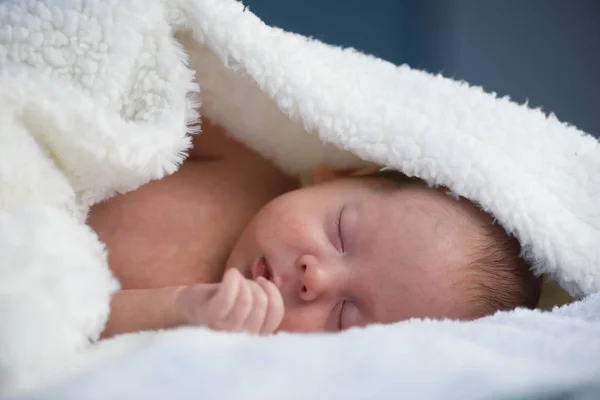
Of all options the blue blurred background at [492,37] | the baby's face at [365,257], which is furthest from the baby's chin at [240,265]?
the blue blurred background at [492,37]

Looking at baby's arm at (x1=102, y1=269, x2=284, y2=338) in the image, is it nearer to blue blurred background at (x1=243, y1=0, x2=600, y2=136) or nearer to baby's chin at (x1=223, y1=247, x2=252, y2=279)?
baby's chin at (x1=223, y1=247, x2=252, y2=279)

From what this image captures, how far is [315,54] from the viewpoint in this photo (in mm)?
957

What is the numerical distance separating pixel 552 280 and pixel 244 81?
53 cm

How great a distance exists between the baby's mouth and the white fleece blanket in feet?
0.56

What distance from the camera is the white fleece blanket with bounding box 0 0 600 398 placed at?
573 mm

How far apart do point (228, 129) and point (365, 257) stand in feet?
1.14

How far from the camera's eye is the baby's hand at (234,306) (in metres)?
0.58

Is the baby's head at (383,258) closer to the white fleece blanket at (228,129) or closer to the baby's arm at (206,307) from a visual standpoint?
the white fleece blanket at (228,129)

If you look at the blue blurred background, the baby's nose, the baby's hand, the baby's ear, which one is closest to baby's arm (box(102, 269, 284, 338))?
the baby's hand

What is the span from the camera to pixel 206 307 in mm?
589

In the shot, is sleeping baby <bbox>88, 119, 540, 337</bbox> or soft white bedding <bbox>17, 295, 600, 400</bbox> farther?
sleeping baby <bbox>88, 119, 540, 337</bbox>

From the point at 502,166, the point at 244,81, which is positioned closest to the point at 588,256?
the point at 502,166

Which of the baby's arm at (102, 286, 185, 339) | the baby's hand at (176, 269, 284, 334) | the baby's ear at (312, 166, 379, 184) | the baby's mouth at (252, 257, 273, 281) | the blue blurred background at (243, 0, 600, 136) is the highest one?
the blue blurred background at (243, 0, 600, 136)

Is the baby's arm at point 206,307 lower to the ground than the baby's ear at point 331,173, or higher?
lower
